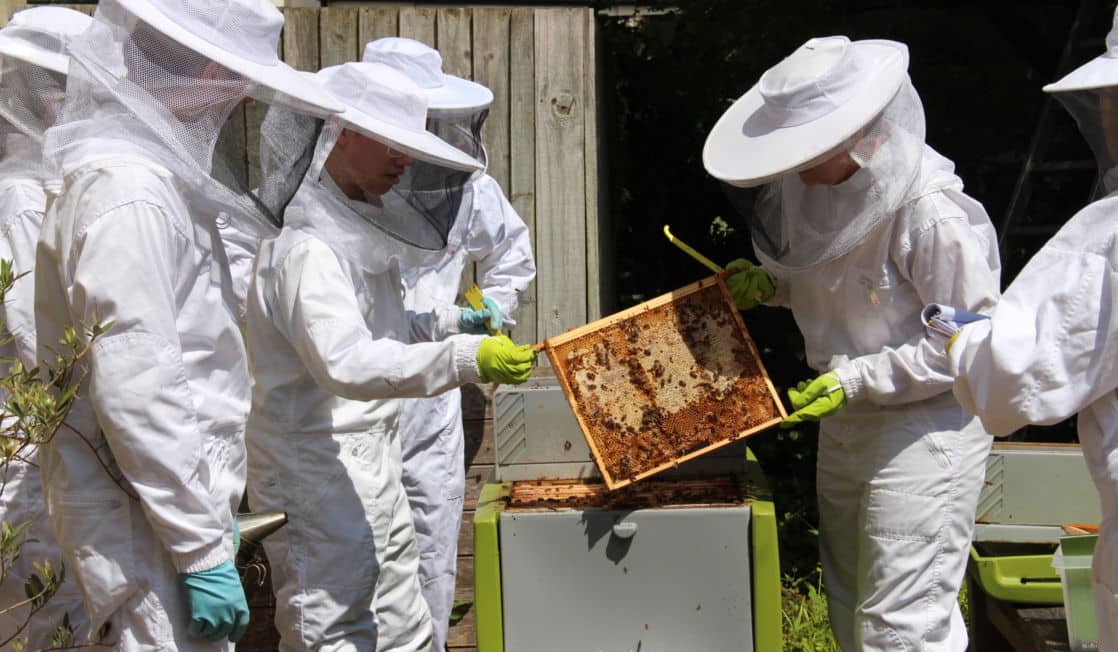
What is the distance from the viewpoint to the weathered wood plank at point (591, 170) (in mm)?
4523

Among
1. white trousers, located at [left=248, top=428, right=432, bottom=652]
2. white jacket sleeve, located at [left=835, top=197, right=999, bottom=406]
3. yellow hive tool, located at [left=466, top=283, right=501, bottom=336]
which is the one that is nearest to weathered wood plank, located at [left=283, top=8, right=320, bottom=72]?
yellow hive tool, located at [left=466, top=283, right=501, bottom=336]

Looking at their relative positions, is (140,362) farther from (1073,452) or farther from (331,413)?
(1073,452)

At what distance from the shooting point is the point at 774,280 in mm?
3492

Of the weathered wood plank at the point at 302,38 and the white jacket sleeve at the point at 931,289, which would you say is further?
the weathered wood plank at the point at 302,38

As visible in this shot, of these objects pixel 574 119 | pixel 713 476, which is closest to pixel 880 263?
pixel 713 476

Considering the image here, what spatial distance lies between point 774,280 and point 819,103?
69cm

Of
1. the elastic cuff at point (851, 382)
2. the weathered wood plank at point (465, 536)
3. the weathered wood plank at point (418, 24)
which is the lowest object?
the weathered wood plank at point (465, 536)

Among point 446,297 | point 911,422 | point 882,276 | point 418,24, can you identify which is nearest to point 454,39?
point 418,24

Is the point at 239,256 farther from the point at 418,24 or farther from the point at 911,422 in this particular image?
the point at 911,422

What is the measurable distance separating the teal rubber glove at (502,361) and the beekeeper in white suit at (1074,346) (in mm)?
1086

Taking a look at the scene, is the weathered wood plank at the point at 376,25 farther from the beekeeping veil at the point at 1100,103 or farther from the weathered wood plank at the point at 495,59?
the beekeeping veil at the point at 1100,103

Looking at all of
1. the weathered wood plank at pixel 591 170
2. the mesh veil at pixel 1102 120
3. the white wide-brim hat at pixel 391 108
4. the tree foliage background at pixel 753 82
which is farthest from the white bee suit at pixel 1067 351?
the tree foliage background at pixel 753 82

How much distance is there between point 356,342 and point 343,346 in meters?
0.04

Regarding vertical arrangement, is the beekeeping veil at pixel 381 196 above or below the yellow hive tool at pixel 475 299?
above
